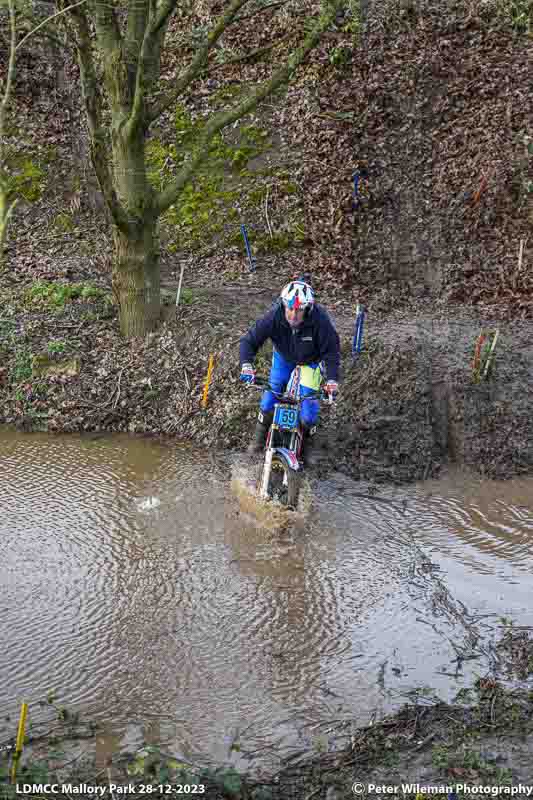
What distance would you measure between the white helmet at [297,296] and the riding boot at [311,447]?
137cm

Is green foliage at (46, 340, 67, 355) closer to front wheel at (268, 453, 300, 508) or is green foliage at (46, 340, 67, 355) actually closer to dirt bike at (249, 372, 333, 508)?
dirt bike at (249, 372, 333, 508)

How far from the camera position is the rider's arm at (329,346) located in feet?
26.0

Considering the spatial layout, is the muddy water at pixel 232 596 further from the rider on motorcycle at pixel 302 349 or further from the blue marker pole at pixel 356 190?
the blue marker pole at pixel 356 190

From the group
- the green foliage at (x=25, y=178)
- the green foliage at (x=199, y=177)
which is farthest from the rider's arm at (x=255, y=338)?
the green foliage at (x=25, y=178)

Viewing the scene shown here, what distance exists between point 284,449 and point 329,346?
3.86 ft

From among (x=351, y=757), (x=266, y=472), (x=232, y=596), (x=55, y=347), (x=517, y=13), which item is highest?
(x=517, y=13)

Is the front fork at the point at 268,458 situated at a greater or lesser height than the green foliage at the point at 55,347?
lesser

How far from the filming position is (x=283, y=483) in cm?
806

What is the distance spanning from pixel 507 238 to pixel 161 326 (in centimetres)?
628

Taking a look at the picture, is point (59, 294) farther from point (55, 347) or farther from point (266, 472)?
point (266, 472)

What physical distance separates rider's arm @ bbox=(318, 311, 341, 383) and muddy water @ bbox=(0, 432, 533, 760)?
1.54m

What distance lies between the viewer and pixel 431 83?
15.5m

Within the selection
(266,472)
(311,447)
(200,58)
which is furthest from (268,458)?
(200,58)

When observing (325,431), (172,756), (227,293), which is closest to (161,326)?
(227,293)
